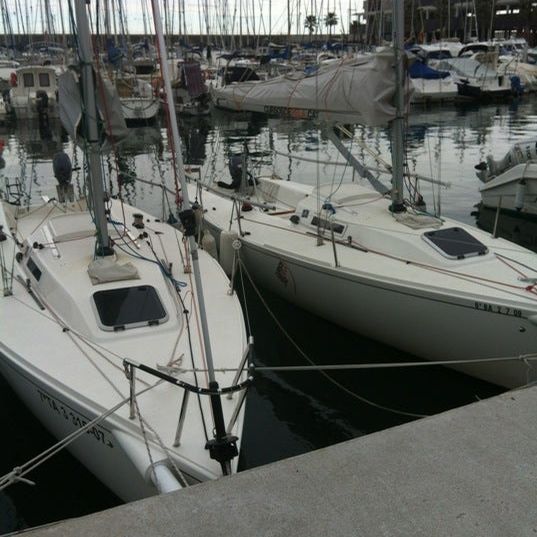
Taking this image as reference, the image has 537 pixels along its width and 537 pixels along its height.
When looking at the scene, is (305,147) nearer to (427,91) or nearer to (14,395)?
(427,91)

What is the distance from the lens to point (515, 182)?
52.9 ft

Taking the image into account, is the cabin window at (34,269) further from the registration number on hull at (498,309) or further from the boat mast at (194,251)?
the registration number on hull at (498,309)

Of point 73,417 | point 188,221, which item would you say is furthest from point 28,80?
point 188,221

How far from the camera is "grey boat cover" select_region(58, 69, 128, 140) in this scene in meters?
8.08

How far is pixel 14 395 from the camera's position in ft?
26.9

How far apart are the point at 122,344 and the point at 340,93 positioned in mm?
5857

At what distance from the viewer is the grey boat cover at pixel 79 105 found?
808 centimetres

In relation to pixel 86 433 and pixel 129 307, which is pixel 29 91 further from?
pixel 86 433

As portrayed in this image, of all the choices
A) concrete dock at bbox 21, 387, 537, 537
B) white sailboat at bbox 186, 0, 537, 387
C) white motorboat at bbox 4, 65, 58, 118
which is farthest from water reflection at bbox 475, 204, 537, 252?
white motorboat at bbox 4, 65, 58, 118

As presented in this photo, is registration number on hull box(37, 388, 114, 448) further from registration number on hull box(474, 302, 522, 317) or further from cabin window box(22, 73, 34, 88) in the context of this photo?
cabin window box(22, 73, 34, 88)

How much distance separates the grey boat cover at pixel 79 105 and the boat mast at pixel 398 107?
4.39 m

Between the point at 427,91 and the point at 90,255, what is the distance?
38.6 metres

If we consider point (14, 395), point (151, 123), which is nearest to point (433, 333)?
point (14, 395)

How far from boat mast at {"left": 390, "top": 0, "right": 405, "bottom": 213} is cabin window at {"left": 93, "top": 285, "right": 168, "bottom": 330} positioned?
470 centimetres
